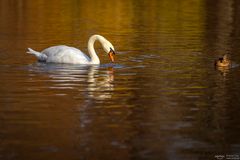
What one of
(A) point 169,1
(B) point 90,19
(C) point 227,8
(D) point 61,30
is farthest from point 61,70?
(A) point 169,1

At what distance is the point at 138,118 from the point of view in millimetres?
14062

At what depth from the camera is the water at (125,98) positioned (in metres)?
11.9

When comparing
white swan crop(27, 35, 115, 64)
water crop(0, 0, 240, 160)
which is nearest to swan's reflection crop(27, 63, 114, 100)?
water crop(0, 0, 240, 160)

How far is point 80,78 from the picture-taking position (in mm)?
19234

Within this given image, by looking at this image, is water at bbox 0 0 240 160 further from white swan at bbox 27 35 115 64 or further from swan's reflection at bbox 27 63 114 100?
white swan at bbox 27 35 115 64

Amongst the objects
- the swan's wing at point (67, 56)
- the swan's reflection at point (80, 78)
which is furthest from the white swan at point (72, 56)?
the swan's reflection at point (80, 78)

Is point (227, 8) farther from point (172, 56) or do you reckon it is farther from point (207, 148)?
point (207, 148)

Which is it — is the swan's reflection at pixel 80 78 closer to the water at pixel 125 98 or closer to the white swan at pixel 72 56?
the water at pixel 125 98

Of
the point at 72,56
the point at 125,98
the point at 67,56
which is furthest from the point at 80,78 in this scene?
the point at 125,98

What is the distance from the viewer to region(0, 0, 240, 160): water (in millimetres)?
11922

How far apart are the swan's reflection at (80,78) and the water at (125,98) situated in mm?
22

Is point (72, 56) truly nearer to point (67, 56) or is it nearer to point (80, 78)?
point (67, 56)

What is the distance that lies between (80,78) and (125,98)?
10.5 feet

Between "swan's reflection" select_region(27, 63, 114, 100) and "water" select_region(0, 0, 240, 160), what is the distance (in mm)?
22
